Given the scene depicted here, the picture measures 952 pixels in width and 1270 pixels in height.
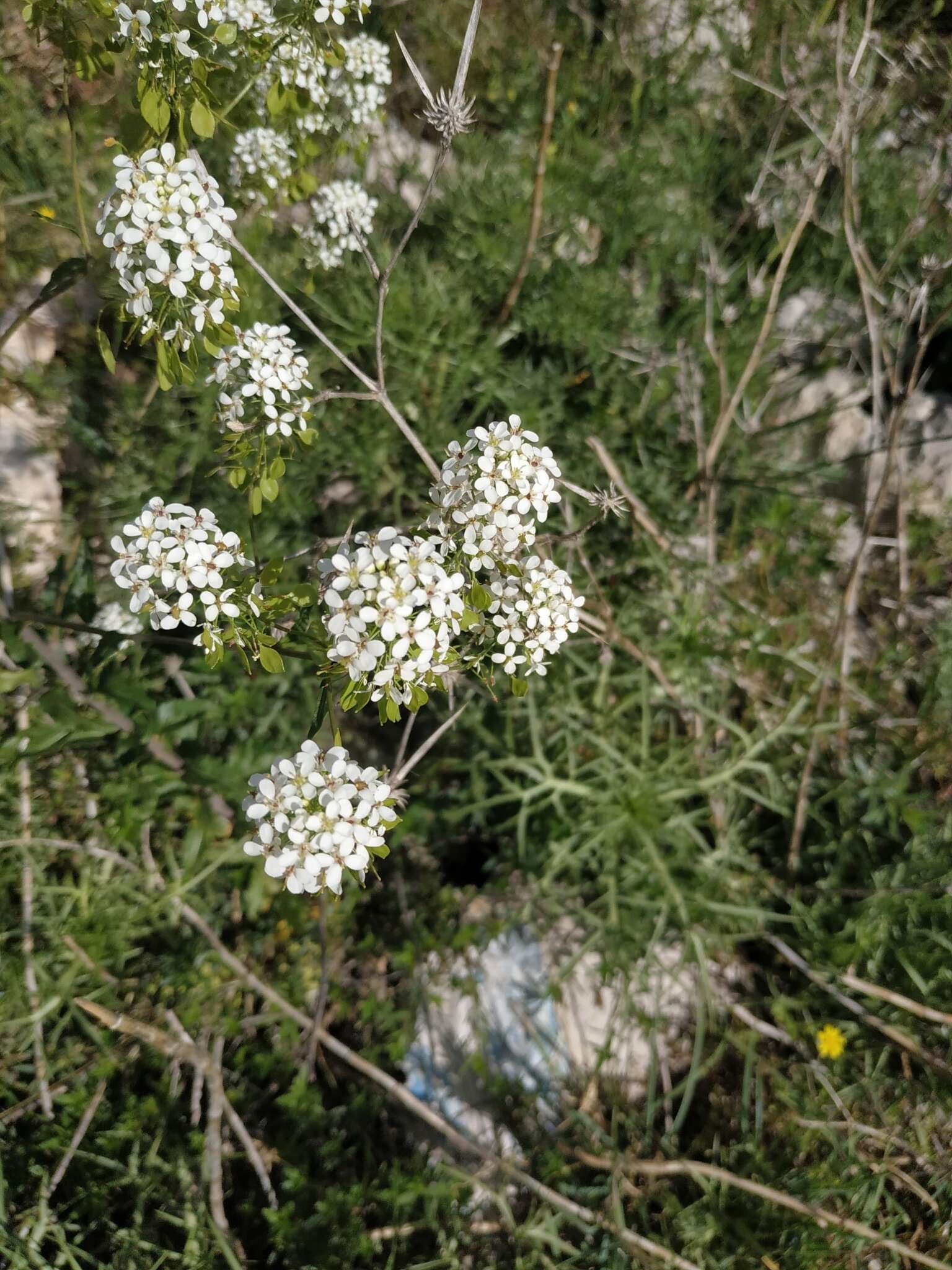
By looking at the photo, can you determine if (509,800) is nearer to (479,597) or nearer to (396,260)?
(479,597)

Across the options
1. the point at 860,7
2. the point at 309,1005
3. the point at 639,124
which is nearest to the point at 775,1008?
the point at 309,1005

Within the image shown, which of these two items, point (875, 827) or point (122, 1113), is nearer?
point (122, 1113)

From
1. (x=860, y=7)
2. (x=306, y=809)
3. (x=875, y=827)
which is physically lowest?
(x=875, y=827)

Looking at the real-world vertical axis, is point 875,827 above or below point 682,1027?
above

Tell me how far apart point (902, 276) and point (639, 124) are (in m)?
1.78

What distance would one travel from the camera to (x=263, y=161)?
2506 mm

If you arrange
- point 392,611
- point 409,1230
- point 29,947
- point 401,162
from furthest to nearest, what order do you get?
1. point 401,162
2. point 29,947
3. point 409,1230
4. point 392,611

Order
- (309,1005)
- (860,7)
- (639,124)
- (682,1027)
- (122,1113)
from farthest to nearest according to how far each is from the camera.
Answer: (860,7) < (639,124) < (682,1027) < (309,1005) < (122,1113)

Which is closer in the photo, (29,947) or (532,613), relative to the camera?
(532,613)

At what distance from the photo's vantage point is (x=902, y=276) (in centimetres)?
454

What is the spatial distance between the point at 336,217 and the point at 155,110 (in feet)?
5.06

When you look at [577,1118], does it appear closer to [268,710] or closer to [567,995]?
[567,995]

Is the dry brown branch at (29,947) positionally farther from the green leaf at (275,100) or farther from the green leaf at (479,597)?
the green leaf at (275,100)

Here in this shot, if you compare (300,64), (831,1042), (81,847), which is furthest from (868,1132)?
(300,64)
